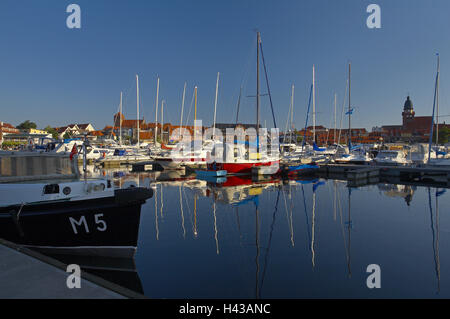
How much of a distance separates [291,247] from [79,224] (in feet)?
23.1

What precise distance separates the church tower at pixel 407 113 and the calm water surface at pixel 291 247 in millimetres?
151352

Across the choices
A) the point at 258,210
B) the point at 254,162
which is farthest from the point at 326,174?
the point at 258,210

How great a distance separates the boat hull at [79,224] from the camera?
8156 millimetres

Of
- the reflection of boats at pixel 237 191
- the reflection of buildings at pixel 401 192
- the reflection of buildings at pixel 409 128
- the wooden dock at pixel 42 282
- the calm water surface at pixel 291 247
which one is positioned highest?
the reflection of buildings at pixel 409 128

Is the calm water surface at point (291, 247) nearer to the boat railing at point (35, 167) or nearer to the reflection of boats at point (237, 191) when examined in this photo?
the reflection of boats at point (237, 191)

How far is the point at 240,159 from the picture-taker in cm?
3111

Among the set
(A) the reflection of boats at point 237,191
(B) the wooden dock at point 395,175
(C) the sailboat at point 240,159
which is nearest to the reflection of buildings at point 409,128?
(B) the wooden dock at point 395,175

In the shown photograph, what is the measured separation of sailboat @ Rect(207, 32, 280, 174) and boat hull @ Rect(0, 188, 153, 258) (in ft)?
69.5
